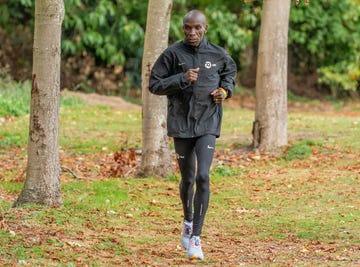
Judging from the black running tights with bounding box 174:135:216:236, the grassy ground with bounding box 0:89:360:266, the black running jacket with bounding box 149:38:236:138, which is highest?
the black running jacket with bounding box 149:38:236:138

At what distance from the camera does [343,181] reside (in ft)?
41.0

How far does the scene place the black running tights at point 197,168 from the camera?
26.6 feet

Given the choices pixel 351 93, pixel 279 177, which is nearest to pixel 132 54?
pixel 351 93

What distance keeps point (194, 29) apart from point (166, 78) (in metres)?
0.49

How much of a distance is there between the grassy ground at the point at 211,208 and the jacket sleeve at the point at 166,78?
1461 millimetres

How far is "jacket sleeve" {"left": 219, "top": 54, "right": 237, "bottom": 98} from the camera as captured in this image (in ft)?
27.0

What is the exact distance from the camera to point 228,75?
27.2 ft

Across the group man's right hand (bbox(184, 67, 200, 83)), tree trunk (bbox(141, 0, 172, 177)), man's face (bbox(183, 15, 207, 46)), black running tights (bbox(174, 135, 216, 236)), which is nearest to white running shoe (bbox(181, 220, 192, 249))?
black running tights (bbox(174, 135, 216, 236))

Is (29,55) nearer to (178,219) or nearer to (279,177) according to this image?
(279,177)

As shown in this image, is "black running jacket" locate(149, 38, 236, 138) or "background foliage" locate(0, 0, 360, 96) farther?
"background foliage" locate(0, 0, 360, 96)

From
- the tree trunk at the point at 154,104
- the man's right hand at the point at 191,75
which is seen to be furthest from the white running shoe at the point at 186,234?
the tree trunk at the point at 154,104

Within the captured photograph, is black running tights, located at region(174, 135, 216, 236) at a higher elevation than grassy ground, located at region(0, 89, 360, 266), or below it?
higher

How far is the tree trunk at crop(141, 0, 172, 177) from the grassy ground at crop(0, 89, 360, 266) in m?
0.24

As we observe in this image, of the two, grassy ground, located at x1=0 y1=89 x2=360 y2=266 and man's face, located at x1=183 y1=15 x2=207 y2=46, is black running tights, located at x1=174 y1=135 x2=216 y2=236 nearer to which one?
grassy ground, located at x1=0 y1=89 x2=360 y2=266
